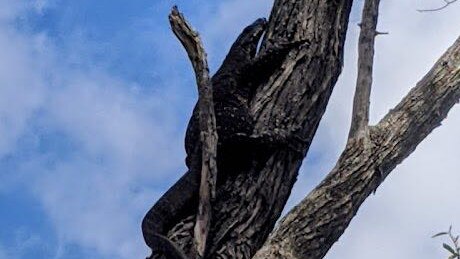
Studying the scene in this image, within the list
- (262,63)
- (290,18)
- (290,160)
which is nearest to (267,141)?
(290,160)

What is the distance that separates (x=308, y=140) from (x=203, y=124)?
1.68 ft

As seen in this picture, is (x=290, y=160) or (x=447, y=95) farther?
(x=290, y=160)

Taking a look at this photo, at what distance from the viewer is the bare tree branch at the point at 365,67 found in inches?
139

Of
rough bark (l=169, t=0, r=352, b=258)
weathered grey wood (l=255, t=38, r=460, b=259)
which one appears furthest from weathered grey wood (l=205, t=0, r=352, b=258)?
weathered grey wood (l=255, t=38, r=460, b=259)

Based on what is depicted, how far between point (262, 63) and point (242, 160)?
0.51m

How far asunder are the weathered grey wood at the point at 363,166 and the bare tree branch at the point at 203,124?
276 millimetres

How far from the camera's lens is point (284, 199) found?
366 centimetres

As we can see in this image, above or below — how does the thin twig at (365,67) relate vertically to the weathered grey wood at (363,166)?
above

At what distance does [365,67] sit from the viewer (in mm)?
3684

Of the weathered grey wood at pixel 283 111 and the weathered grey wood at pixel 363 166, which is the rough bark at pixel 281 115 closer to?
the weathered grey wood at pixel 283 111

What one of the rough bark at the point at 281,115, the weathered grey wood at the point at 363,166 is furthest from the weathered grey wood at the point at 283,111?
the weathered grey wood at the point at 363,166

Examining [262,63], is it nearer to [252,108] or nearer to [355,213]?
[252,108]

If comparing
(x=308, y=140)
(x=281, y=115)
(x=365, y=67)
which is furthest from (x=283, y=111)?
(x=365, y=67)

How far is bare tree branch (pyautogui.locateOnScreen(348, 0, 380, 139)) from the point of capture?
139 inches
